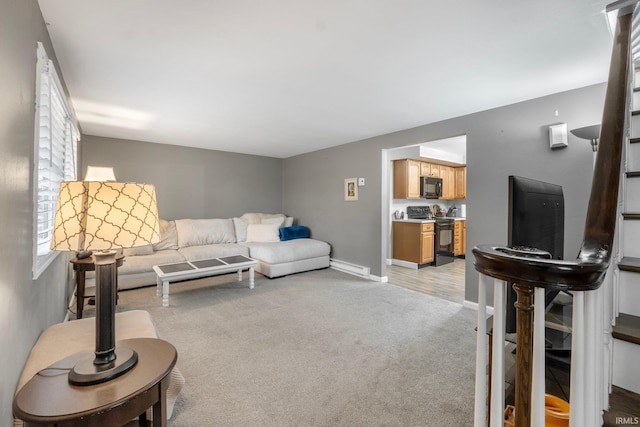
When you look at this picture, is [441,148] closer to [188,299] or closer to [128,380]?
[188,299]

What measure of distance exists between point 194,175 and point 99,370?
15.9 feet

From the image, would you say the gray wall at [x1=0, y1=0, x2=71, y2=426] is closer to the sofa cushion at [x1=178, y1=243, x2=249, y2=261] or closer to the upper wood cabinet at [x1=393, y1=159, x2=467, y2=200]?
the sofa cushion at [x1=178, y1=243, x2=249, y2=261]

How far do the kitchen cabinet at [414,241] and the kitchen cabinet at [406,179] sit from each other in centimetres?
60

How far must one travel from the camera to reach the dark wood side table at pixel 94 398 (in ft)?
3.00

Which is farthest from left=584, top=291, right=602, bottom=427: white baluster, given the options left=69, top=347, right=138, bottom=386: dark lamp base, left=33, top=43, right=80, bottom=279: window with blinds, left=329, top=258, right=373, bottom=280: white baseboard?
left=329, top=258, right=373, bottom=280: white baseboard

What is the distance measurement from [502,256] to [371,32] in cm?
174

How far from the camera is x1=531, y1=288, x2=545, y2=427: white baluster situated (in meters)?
0.56

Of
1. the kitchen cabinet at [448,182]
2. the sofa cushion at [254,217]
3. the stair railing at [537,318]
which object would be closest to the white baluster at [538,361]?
the stair railing at [537,318]

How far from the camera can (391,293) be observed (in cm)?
390

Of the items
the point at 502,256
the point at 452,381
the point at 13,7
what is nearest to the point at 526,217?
the point at 502,256

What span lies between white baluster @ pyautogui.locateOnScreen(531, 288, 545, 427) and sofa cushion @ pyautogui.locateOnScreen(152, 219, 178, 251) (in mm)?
5112

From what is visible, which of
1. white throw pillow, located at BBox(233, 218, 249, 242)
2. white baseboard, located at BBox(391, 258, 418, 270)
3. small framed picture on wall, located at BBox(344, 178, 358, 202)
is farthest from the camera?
white throw pillow, located at BBox(233, 218, 249, 242)

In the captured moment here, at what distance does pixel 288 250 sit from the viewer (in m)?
4.73

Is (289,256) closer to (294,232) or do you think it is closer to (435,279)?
(294,232)
